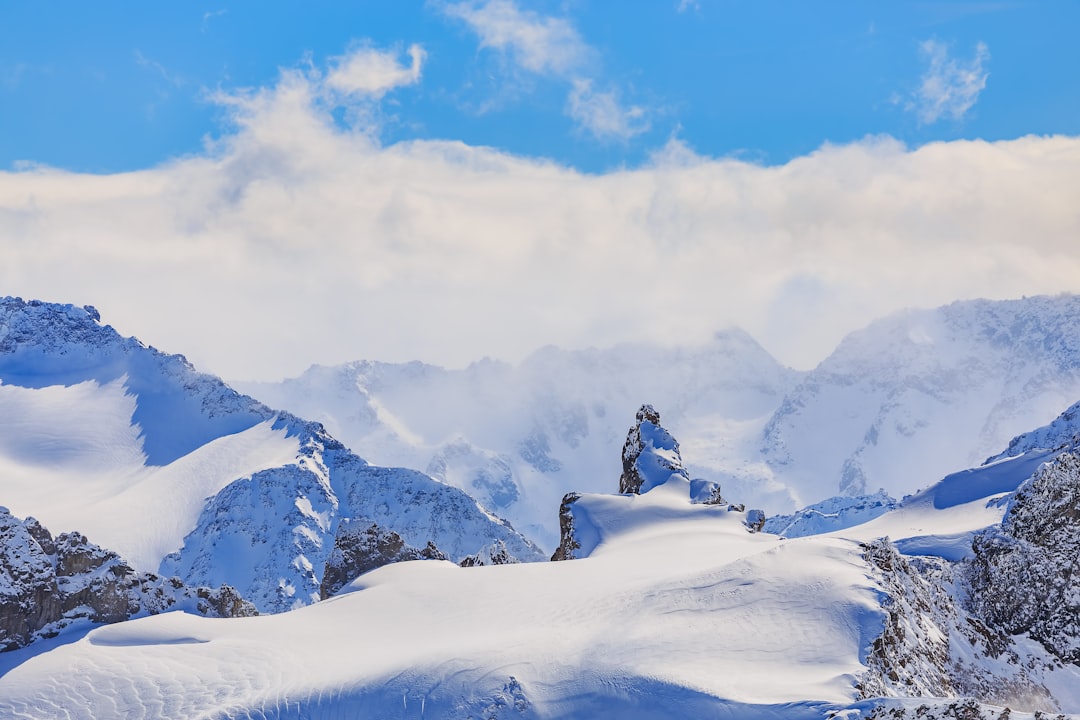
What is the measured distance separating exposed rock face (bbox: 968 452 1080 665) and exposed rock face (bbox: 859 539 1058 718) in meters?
2.13

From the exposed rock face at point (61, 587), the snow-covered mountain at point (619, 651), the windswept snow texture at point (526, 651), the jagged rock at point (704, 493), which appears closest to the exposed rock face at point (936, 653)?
the snow-covered mountain at point (619, 651)

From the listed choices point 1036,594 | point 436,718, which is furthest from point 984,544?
point 436,718

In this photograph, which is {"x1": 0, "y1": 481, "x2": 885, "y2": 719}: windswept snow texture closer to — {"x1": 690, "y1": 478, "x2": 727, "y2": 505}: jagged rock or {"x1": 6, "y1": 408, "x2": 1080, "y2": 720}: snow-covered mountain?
{"x1": 6, "y1": 408, "x2": 1080, "y2": 720}: snow-covered mountain

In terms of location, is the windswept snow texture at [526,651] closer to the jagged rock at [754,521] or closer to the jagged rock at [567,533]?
the jagged rock at [567,533]

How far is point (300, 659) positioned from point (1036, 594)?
29.0 metres

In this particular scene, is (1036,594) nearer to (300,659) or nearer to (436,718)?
(436,718)

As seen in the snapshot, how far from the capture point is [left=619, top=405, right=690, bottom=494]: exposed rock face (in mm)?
86750

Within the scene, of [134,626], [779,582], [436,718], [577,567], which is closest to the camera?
[436,718]

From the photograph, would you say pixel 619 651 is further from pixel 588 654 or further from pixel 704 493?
pixel 704 493

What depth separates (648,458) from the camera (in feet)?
292

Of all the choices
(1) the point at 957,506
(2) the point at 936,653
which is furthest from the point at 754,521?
(2) the point at 936,653

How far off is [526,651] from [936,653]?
13.8m

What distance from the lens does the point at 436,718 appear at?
4053 centimetres

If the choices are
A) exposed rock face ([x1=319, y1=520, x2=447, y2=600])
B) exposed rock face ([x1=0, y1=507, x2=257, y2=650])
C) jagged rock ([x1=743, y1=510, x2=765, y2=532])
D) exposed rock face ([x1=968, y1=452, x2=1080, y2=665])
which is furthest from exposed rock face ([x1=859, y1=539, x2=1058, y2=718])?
exposed rock face ([x1=0, y1=507, x2=257, y2=650])
